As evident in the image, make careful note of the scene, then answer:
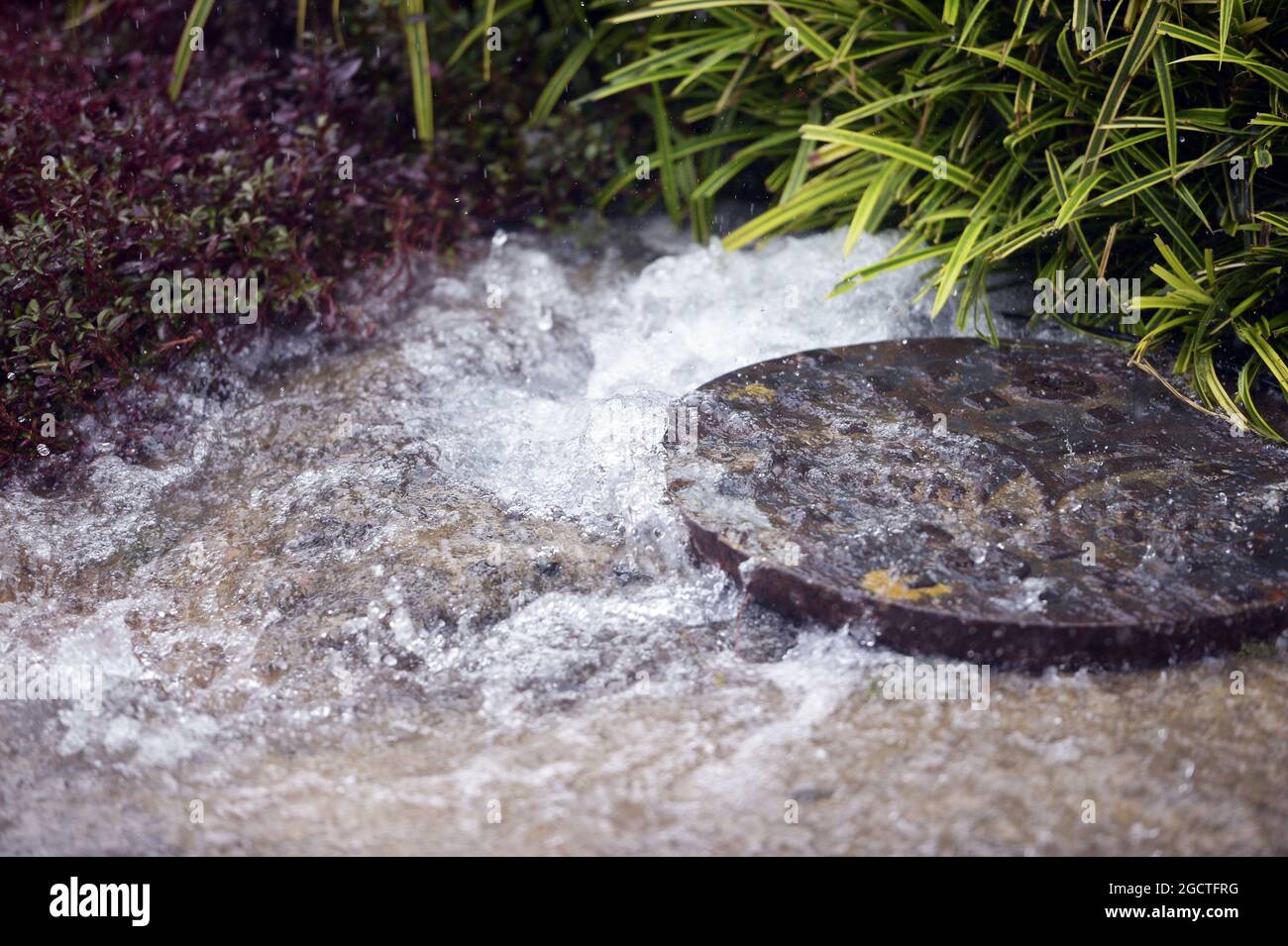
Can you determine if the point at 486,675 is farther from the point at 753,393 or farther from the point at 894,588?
the point at 753,393

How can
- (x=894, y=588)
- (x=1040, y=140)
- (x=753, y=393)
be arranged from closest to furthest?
(x=894, y=588)
(x=753, y=393)
(x=1040, y=140)

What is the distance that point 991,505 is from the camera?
92.4 inches

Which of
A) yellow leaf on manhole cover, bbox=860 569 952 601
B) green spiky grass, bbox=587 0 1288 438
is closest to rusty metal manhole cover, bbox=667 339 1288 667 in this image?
yellow leaf on manhole cover, bbox=860 569 952 601

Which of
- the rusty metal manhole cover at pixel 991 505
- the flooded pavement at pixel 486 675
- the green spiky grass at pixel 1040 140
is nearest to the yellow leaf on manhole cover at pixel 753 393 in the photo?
the rusty metal manhole cover at pixel 991 505

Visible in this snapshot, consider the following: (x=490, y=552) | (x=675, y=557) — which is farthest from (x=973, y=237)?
(x=490, y=552)

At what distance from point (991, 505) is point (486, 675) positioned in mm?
1126

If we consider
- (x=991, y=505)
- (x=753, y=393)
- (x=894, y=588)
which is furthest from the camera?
(x=753, y=393)

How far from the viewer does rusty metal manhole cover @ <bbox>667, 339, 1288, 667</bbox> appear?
6.72 ft

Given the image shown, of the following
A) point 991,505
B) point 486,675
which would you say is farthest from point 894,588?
point 486,675

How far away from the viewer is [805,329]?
332 centimetres

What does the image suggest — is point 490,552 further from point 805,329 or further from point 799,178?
point 799,178

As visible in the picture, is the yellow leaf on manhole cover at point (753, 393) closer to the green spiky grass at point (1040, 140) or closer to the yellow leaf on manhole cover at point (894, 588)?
the green spiky grass at point (1040, 140)

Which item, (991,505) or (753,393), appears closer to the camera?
(991,505)

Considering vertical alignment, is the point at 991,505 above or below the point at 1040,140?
below
